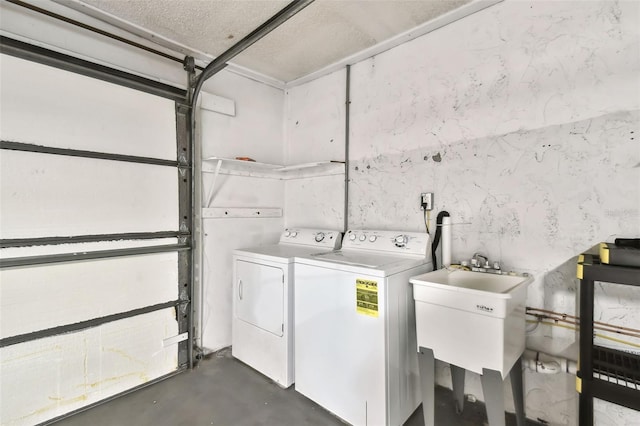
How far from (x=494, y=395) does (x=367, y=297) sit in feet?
2.25

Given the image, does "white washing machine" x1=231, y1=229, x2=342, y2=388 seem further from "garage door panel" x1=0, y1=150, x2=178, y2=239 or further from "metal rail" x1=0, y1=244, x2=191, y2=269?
"garage door panel" x1=0, y1=150, x2=178, y2=239

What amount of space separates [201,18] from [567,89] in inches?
88.3

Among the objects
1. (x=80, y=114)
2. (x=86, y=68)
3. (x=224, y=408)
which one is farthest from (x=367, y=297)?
(x=86, y=68)

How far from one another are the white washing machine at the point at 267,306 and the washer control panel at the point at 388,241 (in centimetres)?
18

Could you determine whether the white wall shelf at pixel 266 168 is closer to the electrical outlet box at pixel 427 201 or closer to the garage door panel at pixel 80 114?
the garage door panel at pixel 80 114

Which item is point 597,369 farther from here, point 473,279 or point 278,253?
point 278,253

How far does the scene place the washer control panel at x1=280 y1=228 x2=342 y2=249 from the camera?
7.68 feet

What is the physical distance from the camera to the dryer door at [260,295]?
6.50 feet

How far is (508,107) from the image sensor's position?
174cm

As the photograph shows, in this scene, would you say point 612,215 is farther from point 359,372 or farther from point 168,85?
point 168,85

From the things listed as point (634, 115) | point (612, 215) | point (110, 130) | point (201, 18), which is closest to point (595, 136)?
point (634, 115)

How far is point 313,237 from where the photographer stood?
8.12 feet

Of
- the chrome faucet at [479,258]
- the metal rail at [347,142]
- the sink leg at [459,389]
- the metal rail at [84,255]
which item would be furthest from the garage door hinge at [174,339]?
the chrome faucet at [479,258]

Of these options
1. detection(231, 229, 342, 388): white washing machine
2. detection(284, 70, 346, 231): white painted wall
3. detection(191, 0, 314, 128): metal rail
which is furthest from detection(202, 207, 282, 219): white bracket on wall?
detection(191, 0, 314, 128): metal rail
